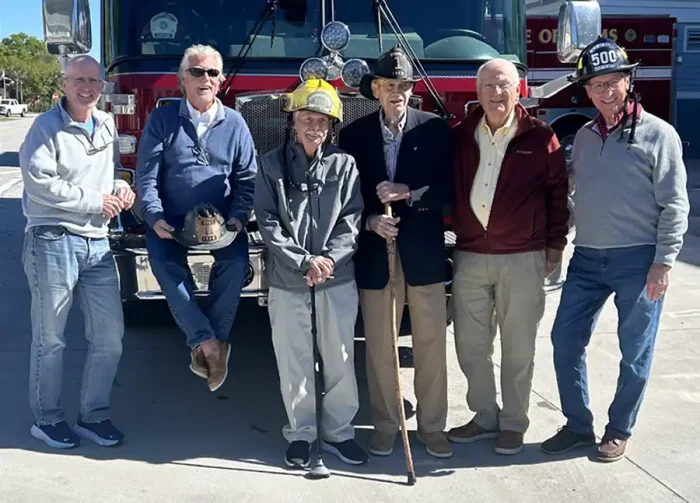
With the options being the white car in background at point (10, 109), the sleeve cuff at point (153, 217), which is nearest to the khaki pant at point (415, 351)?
the sleeve cuff at point (153, 217)

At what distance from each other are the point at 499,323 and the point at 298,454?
1.17 metres

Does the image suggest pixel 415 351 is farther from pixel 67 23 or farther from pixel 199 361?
pixel 67 23

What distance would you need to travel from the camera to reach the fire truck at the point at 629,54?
14.1 meters

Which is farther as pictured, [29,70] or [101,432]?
[29,70]

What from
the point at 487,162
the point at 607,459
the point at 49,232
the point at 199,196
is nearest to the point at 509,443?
the point at 607,459

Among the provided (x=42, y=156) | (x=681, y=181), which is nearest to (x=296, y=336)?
(x=42, y=156)

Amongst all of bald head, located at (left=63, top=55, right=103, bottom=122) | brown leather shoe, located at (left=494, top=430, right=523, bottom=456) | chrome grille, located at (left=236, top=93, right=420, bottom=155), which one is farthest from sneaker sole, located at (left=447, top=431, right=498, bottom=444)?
bald head, located at (left=63, top=55, right=103, bottom=122)

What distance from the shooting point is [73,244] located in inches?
160

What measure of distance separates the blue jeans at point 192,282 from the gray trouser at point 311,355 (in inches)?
10.5

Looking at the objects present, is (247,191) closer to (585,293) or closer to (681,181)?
(585,293)

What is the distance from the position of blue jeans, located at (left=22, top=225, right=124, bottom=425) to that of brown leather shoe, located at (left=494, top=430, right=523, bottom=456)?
77.2 inches

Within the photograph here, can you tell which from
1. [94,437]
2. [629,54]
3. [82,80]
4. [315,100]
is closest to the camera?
[315,100]

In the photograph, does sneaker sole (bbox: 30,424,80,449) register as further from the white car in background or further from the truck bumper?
the white car in background

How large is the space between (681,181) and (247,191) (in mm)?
2017
